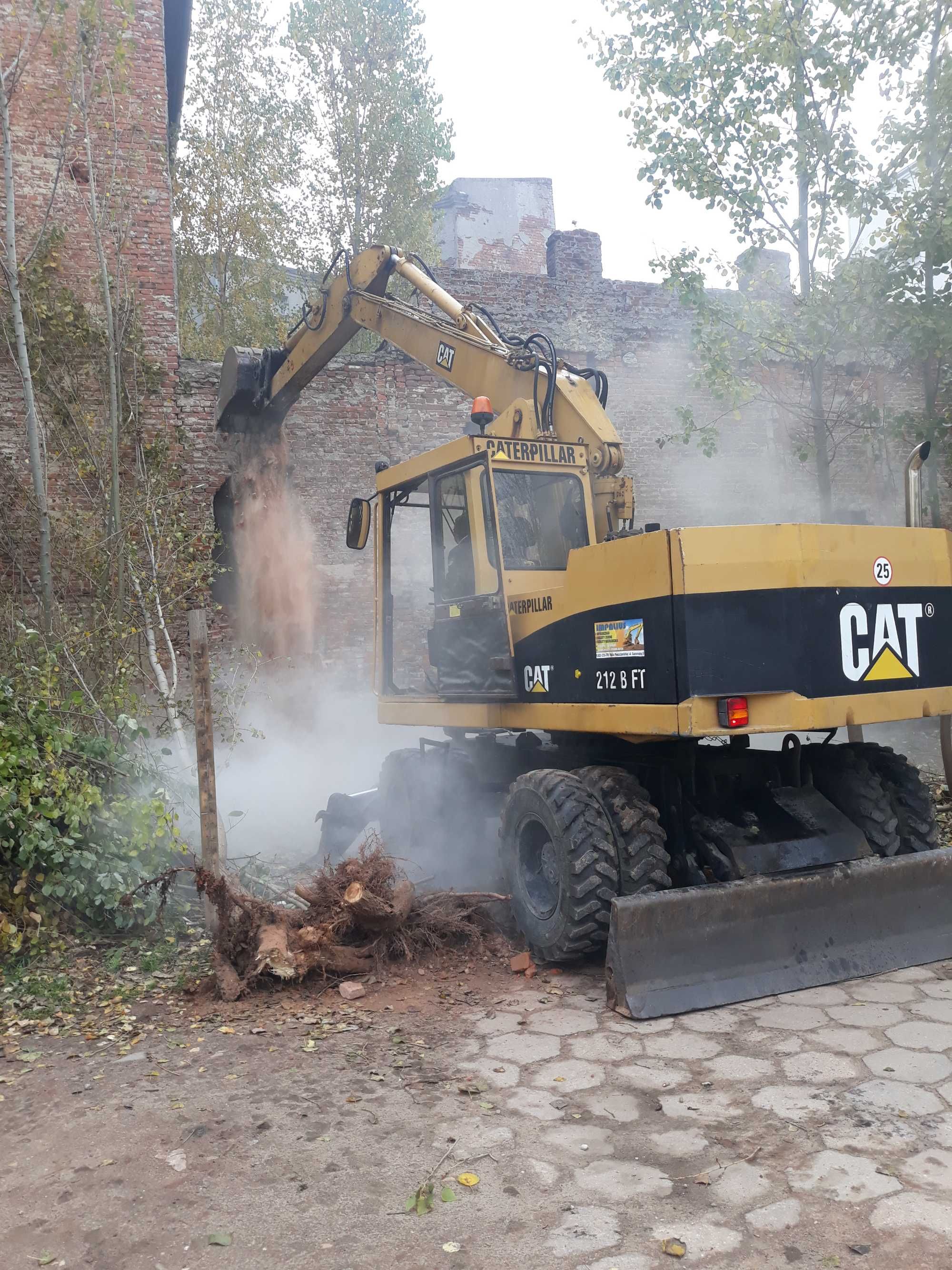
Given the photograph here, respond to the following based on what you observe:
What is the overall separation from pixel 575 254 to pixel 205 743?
47.1 ft

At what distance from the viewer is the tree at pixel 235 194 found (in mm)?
22484

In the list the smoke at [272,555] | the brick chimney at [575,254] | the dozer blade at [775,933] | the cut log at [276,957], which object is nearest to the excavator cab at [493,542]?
the dozer blade at [775,933]

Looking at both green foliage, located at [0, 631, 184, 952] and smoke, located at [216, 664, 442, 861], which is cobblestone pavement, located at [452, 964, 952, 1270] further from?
smoke, located at [216, 664, 442, 861]

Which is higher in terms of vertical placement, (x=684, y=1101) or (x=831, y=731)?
(x=831, y=731)

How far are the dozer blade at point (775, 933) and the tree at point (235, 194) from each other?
64.3 feet

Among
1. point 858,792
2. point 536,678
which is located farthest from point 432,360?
point 858,792

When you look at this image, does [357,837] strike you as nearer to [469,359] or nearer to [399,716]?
[399,716]

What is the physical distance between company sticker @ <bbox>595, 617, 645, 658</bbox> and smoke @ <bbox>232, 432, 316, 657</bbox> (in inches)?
343

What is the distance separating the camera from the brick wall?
44.8 feet

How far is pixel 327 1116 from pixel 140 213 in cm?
1124

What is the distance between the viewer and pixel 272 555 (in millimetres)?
13266

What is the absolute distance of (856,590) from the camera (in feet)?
15.5

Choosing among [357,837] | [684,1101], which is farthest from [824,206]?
[684,1101]

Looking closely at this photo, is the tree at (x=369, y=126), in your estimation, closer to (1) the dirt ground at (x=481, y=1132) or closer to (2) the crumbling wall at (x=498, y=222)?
(2) the crumbling wall at (x=498, y=222)
